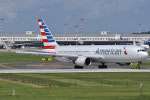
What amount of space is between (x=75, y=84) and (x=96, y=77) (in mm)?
10912

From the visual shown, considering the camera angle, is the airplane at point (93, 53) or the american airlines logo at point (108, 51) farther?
the american airlines logo at point (108, 51)

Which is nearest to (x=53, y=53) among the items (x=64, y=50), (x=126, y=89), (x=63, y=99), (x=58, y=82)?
(x=64, y=50)

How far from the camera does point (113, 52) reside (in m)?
81.5

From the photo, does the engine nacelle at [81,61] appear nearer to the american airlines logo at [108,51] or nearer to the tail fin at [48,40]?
the american airlines logo at [108,51]

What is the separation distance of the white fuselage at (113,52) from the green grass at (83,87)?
10.4 meters

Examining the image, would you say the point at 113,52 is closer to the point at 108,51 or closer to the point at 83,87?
the point at 108,51

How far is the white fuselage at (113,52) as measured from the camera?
79688mm

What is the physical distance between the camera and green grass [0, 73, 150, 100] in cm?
4312

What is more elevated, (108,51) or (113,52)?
(108,51)

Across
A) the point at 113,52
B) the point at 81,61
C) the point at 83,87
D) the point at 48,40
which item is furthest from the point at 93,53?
the point at 83,87

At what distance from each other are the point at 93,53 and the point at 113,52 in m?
4.57

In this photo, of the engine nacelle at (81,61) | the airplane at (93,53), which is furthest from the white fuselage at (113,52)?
the engine nacelle at (81,61)

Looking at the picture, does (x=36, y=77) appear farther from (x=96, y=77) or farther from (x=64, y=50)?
(x=64, y=50)

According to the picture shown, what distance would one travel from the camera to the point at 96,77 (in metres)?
66.1
